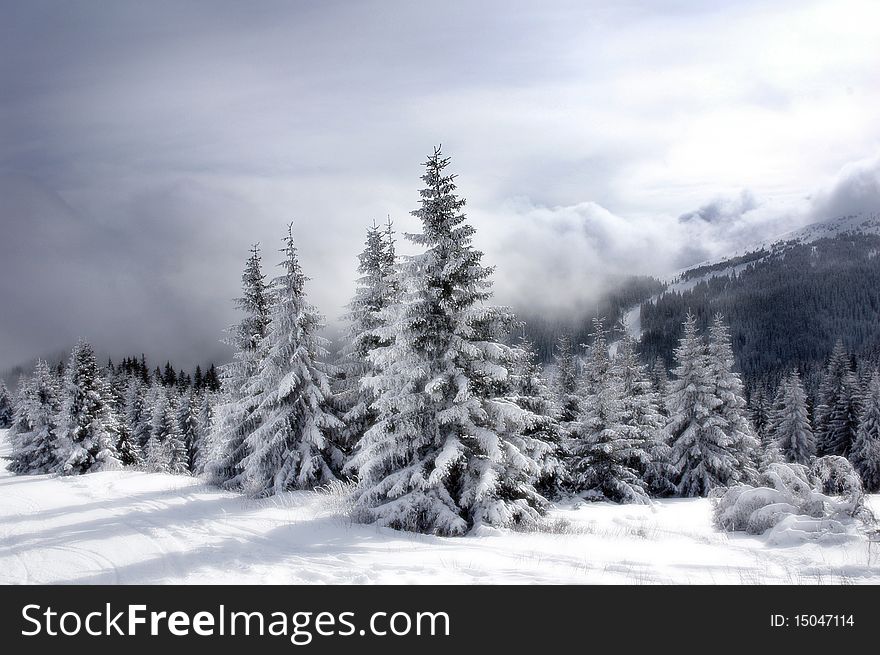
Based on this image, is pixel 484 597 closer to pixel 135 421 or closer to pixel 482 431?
pixel 482 431

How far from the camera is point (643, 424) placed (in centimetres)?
3086

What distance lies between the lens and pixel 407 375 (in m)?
12.2

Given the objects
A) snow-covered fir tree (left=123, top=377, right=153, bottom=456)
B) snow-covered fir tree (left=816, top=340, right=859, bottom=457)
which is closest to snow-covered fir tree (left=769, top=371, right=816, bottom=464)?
snow-covered fir tree (left=816, top=340, right=859, bottom=457)

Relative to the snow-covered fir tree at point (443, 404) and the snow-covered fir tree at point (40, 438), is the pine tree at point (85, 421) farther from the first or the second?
the snow-covered fir tree at point (443, 404)

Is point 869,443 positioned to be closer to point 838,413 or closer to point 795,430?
point 838,413

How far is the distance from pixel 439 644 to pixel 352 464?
8110 mm

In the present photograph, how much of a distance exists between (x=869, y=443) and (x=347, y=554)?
2107 inches

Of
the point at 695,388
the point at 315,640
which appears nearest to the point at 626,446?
the point at 695,388

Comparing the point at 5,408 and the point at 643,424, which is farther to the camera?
the point at 5,408

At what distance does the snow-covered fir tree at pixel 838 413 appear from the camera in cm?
4881

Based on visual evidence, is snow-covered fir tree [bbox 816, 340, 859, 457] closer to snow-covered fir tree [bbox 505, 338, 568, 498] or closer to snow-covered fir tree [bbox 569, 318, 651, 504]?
snow-covered fir tree [bbox 569, 318, 651, 504]

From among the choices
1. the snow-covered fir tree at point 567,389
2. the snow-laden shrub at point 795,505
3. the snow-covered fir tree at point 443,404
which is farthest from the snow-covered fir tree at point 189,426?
the snow-laden shrub at point 795,505

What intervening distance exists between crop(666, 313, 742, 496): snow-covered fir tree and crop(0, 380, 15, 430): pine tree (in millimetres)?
120088

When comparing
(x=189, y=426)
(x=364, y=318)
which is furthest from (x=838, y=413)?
(x=189, y=426)
